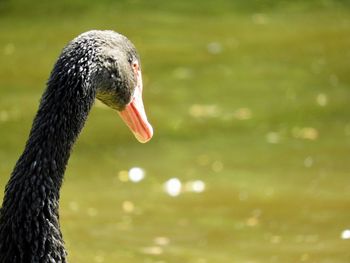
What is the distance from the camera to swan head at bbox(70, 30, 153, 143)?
14.3 feet

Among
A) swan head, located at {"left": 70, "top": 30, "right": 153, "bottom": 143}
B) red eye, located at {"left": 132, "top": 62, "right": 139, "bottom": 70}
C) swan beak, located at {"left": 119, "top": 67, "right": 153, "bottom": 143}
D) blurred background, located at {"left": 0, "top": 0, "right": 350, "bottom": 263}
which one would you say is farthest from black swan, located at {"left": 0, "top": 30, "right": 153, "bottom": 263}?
blurred background, located at {"left": 0, "top": 0, "right": 350, "bottom": 263}

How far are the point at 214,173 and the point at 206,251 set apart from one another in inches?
47.9

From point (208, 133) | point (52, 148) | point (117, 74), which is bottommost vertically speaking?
point (52, 148)

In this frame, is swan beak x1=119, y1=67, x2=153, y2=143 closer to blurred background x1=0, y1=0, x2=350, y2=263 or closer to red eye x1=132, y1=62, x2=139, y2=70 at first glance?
red eye x1=132, y1=62, x2=139, y2=70

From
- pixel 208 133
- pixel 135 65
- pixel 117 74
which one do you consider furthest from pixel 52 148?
pixel 208 133

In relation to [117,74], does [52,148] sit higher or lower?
lower

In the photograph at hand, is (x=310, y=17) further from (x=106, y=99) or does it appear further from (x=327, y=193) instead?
(x=106, y=99)

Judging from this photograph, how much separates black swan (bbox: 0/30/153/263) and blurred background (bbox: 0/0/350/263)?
1.76m

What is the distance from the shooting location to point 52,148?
410 cm

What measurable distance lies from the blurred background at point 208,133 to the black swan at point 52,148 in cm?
176

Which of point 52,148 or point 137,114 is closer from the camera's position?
point 52,148

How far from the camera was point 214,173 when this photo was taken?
724 cm

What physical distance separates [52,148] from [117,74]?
568 millimetres

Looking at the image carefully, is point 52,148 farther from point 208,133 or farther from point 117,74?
point 208,133
